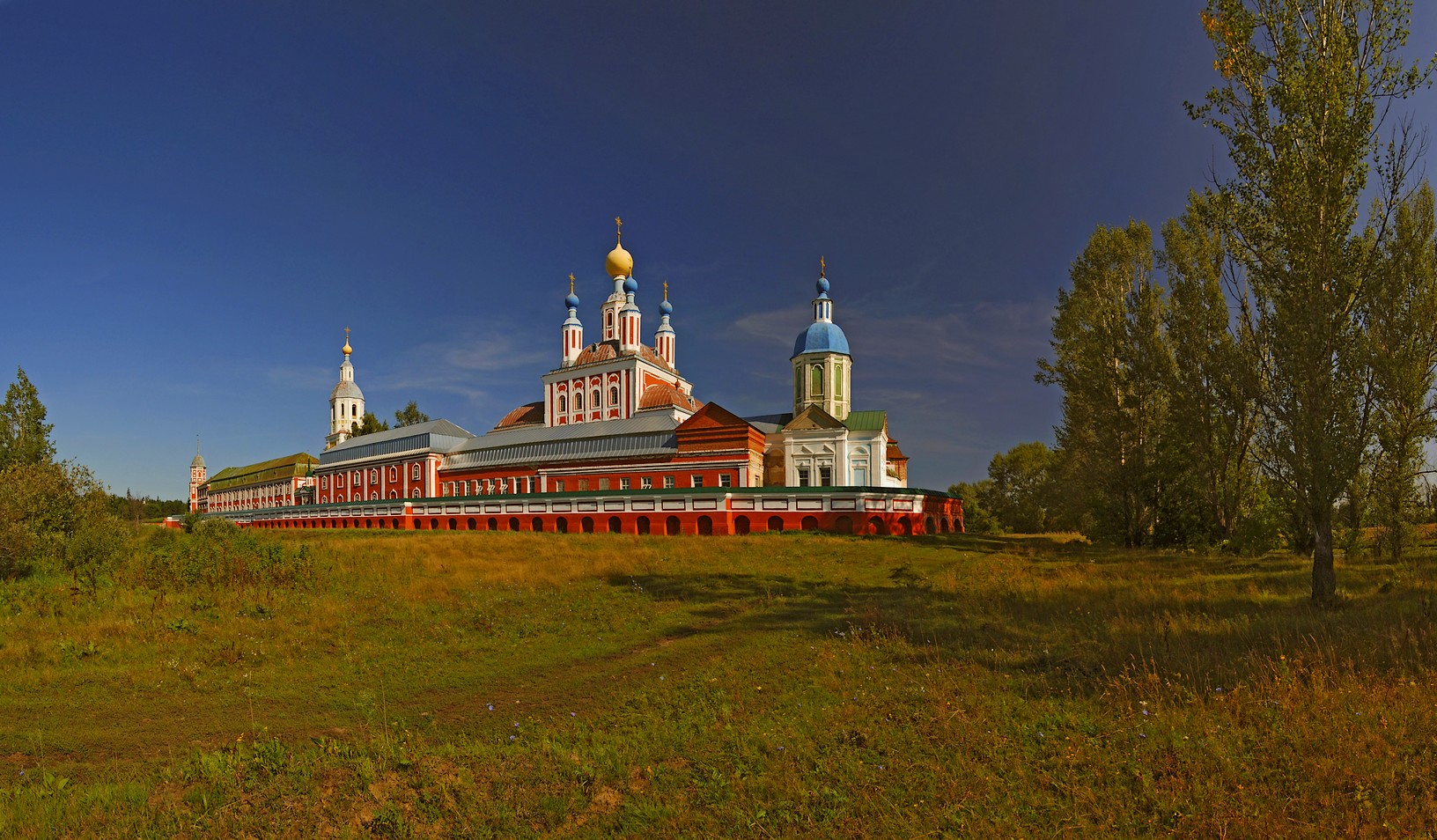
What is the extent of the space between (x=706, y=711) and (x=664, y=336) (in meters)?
61.4

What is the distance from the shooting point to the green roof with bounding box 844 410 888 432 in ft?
151

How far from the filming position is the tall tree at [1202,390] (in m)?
25.1

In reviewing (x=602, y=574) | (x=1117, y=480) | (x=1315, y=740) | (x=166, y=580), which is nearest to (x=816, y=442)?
(x=1117, y=480)

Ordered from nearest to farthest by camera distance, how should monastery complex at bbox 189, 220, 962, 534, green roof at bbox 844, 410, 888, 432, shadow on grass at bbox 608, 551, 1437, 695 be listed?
1. shadow on grass at bbox 608, 551, 1437, 695
2. monastery complex at bbox 189, 220, 962, 534
3. green roof at bbox 844, 410, 888, 432

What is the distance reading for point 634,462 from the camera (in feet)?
155

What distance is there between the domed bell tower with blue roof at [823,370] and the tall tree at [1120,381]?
60.6 feet

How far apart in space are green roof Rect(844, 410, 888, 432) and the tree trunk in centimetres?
3070

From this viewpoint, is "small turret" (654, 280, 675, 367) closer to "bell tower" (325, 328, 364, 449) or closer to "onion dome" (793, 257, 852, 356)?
"onion dome" (793, 257, 852, 356)

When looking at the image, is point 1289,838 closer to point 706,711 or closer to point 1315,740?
point 1315,740

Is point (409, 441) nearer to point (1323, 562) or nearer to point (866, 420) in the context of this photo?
point (866, 420)

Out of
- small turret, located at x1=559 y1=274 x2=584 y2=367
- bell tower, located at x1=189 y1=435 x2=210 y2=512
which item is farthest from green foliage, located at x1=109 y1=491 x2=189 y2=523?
small turret, located at x1=559 y1=274 x2=584 y2=367

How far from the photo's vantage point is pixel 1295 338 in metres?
A: 14.4

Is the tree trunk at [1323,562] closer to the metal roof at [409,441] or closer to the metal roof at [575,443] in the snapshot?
the metal roof at [575,443]

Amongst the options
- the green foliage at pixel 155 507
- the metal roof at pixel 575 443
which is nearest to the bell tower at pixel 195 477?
→ the green foliage at pixel 155 507
